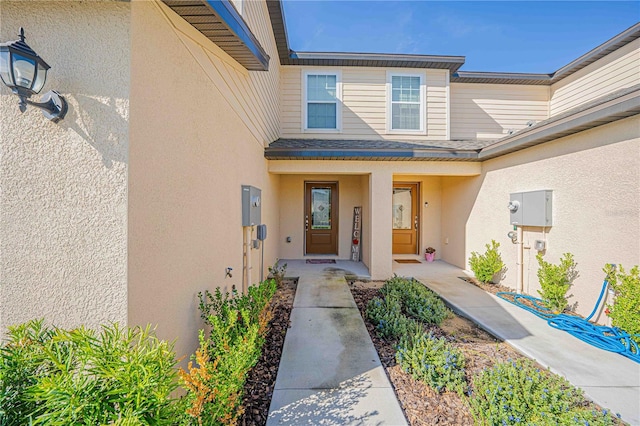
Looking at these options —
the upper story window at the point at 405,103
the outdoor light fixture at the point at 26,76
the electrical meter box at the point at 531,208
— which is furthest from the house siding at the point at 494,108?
the outdoor light fixture at the point at 26,76

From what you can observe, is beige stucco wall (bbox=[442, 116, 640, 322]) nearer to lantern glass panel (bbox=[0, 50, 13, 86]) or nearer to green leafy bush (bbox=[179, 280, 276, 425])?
green leafy bush (bbox=[179, 280, 276, 425])

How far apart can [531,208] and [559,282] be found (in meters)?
1.42

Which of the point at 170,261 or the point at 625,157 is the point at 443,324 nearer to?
the point at 625,157

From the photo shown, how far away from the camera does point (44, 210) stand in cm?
161

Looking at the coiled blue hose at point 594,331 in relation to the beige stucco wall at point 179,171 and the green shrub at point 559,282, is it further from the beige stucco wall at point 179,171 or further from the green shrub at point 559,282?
the beige stucco wall at point 179,171

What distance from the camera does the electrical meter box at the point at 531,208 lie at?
180 inches

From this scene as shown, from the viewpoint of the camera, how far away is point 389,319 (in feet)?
12.4

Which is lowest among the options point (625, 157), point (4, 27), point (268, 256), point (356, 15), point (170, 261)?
point (268, 256)

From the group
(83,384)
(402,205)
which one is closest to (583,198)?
(402,205)

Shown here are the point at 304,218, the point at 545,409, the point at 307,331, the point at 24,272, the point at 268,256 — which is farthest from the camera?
the point at 304,218

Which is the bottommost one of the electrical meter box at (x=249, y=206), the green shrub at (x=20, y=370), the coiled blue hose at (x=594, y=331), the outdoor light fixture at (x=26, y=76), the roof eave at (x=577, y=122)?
the coiled blue hose at (x=594, y=331)

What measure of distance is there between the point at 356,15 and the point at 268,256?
23.5 feet

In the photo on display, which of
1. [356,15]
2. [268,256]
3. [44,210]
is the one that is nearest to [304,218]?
[268,256]

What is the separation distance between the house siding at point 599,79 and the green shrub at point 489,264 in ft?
17.2
